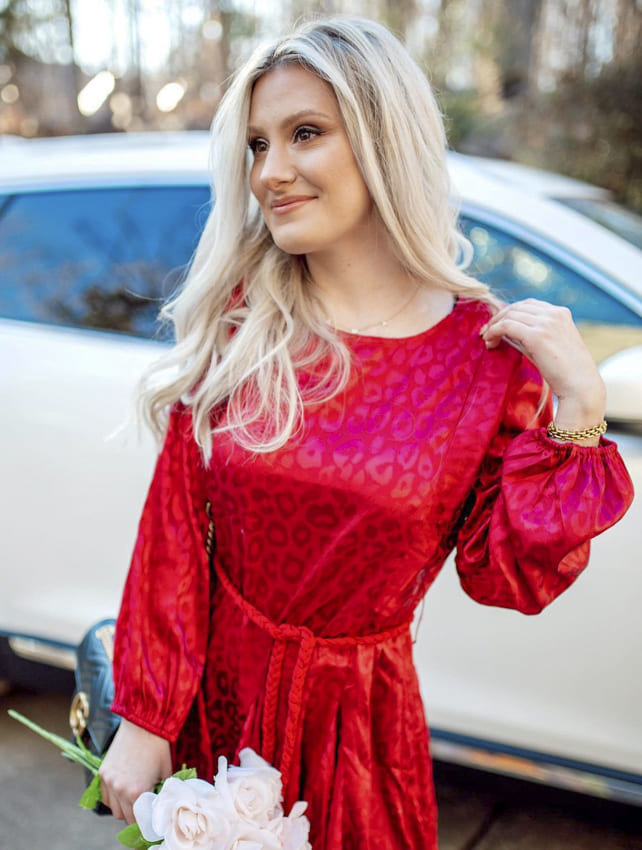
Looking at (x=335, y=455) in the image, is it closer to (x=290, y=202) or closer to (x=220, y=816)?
(x=290, y=202)

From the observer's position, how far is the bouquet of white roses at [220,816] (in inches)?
46.4

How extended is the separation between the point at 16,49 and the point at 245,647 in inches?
407

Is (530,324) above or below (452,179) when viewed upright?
below

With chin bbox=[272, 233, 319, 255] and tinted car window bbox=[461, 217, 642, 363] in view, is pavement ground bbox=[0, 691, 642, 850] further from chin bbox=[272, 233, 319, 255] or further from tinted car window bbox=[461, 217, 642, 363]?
chin bbox=[272, 233, 319, 255]

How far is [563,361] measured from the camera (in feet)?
4.40

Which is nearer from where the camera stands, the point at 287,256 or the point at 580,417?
the point at 580,417

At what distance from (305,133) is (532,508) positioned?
0.68m

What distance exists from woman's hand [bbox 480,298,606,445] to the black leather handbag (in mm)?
886

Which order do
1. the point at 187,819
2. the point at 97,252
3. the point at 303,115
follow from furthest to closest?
the point at 97,252 < the point at 303,115 < the point at 187,819

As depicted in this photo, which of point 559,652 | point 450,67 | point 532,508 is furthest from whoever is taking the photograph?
point 450,67

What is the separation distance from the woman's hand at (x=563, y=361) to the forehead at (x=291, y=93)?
17.5 inches

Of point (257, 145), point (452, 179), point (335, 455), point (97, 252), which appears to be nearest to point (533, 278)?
point (452, 179)

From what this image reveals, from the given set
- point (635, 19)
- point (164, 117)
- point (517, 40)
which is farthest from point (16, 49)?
point (635, 19)

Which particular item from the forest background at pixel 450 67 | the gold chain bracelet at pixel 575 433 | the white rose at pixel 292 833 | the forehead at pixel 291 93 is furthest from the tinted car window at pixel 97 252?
the forest background at pixel 450 67
